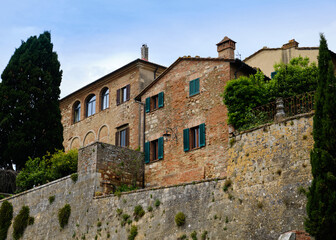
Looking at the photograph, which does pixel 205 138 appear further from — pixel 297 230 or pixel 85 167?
pixel 297 230

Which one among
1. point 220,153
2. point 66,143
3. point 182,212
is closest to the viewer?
point 182,212

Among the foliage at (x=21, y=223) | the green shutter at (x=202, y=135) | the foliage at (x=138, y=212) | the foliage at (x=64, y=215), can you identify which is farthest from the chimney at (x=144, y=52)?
the foliage at (x=138, y=212)

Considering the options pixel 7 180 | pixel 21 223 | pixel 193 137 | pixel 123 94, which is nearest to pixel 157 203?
pixel 193 137

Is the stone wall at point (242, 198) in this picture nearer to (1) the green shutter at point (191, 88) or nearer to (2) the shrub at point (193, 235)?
(2) the shrub at point (193, 235)

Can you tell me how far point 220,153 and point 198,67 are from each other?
192 inches

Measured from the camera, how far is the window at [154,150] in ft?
89.5

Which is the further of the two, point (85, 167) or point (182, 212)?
point (85, 167)

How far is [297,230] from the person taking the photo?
15820 mm

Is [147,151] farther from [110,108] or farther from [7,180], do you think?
[7,180]

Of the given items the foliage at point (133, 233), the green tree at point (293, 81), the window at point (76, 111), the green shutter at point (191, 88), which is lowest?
the foliage at point (133, 233)

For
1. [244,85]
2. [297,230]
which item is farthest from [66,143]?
[297,230]

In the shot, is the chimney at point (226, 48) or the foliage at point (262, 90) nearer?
the foliage at point (262, 90)

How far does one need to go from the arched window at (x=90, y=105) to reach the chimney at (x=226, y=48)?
1113 centimetres

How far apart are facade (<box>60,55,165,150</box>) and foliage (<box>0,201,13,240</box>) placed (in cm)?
697
